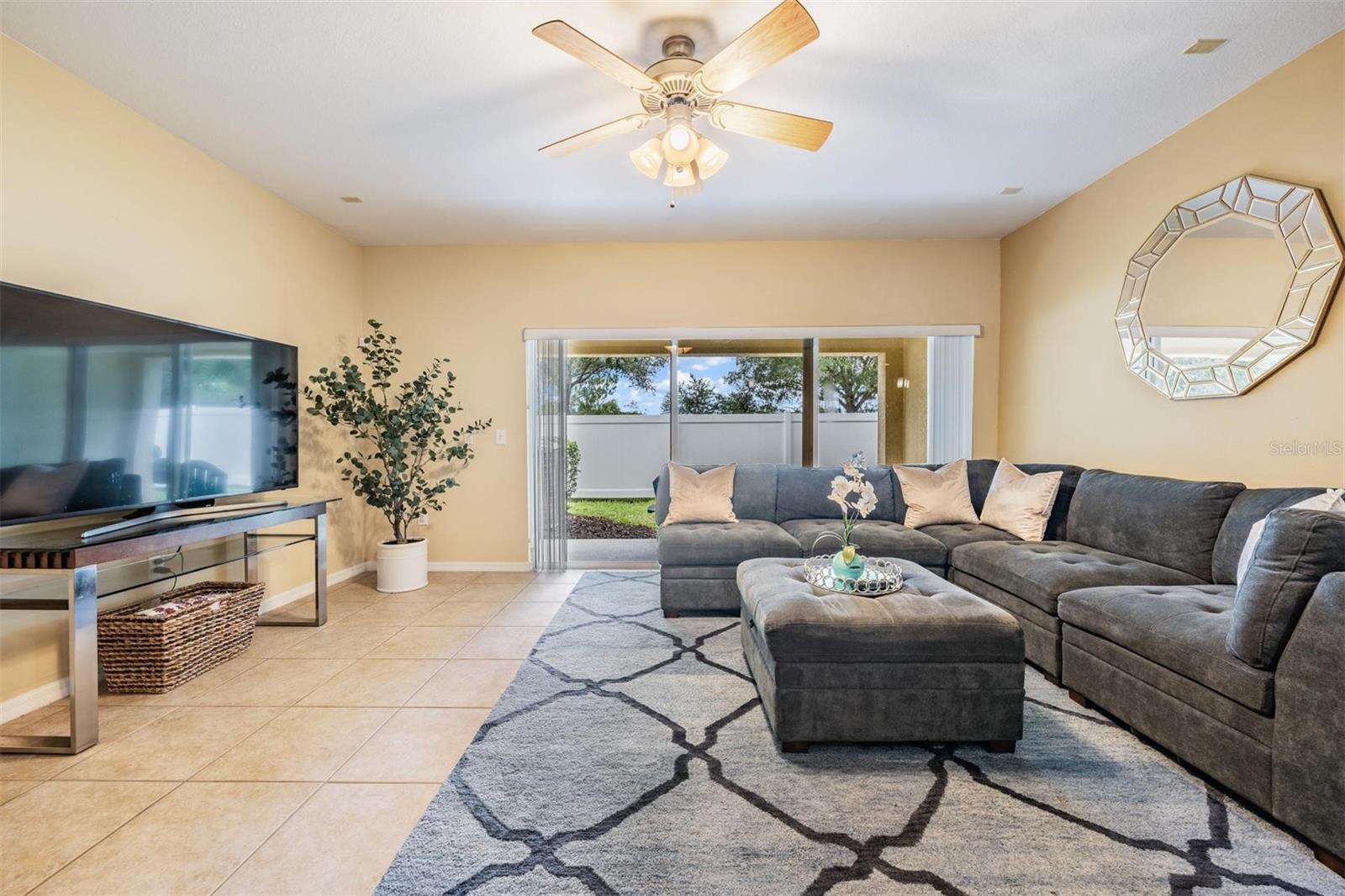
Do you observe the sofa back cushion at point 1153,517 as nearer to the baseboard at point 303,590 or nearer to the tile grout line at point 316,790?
the tile grout line at point 316,790

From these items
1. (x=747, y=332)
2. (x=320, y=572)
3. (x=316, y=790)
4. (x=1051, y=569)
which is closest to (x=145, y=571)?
(x=320, y=572)

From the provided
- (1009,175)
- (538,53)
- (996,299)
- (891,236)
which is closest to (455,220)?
(538,53)

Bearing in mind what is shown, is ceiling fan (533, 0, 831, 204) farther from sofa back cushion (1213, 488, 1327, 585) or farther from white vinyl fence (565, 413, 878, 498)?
white vinyl fence (565, 413, 878, 498)

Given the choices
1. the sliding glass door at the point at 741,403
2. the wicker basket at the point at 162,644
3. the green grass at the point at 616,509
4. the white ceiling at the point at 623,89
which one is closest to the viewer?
the white ceiling at the point at 623,89

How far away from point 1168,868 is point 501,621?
298 centimetres

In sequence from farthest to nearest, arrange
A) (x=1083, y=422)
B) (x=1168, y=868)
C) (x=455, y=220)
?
1. (x=455, y=220)
2. (x=1083, y=422)
3. (x=1168, y=868)

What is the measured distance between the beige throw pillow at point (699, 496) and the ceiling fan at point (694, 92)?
2.01 meters

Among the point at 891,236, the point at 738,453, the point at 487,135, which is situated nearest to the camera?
the point at 487,135

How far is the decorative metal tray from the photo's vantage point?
2182 millimetres

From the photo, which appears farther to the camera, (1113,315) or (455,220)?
(455,220)

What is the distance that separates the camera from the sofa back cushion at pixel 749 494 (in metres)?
4.21

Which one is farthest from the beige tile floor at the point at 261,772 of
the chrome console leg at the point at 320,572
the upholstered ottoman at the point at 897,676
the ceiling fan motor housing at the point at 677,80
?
the ceiling fan motor housing at the point at 677,80

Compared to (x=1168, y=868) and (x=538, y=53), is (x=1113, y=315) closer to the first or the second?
(x=1168, y=868)

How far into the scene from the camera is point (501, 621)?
11.3 feet
